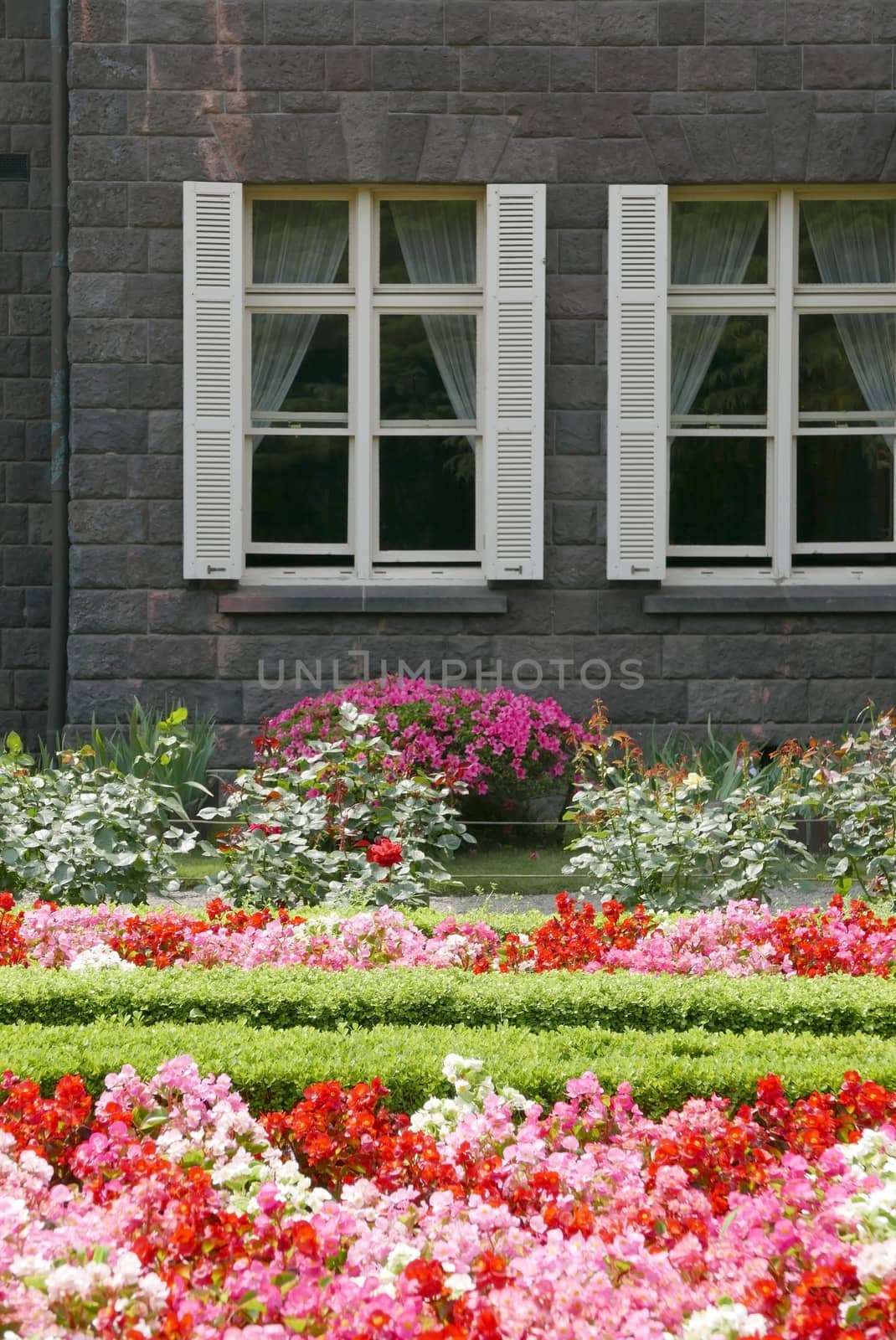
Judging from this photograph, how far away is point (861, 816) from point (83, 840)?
9.46 ft

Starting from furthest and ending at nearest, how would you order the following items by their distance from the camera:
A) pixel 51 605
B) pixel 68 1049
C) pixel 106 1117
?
pixel 51 605 → pixel 68 1049 → pixel 106 1117

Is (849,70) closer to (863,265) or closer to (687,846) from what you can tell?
(863,265)

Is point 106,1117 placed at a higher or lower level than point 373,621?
lower

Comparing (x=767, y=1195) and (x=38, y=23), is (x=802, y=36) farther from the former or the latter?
(x=767, y=1195)

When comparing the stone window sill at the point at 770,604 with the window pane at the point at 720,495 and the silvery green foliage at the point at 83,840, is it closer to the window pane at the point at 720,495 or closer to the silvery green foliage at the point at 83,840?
the window pane at the point at 720,495

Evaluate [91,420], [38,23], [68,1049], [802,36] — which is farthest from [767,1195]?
[38,23]

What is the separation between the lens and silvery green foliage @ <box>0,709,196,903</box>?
5.54 m

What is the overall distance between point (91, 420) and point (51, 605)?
122 cm

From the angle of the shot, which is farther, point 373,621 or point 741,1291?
point 373,621

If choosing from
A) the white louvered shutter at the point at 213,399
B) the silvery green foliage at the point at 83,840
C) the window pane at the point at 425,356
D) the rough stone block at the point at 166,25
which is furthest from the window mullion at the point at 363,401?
the silvery green foliage at the point at 83,840

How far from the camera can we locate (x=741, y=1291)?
2.14 metres

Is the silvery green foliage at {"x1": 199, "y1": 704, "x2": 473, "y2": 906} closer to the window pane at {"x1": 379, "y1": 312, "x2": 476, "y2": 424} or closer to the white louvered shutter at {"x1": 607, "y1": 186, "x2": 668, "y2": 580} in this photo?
the white louvered shutter at {"x1": 607, "y1": 186, "x2": 668, "y2": 580}

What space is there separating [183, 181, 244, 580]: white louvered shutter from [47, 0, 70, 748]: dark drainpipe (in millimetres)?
830

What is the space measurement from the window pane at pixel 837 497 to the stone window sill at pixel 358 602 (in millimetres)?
1943
